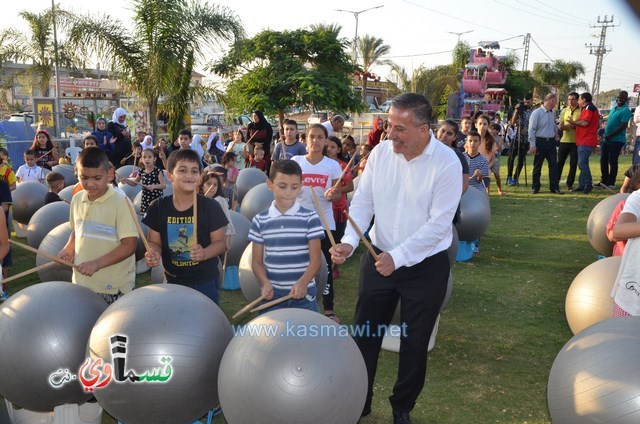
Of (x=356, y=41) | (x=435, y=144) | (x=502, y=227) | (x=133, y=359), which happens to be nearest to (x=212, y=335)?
(x=133, y=359)

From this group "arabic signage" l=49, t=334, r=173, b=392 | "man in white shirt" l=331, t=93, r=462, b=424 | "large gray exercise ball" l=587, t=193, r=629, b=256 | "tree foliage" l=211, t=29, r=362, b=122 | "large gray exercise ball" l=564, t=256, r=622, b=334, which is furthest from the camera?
"tree foliage" l=211, t=29, r=362, b=122

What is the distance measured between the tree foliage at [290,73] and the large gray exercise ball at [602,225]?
15.0 m

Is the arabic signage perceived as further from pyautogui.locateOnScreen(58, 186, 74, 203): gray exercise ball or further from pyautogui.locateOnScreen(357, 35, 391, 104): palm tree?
pyautogui.locateOnScreen(357, 35, 391, 104): palm tree

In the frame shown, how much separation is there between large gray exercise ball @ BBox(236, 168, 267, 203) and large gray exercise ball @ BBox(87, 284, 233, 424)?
22.8ft

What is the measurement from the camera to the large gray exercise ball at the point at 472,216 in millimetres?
8094

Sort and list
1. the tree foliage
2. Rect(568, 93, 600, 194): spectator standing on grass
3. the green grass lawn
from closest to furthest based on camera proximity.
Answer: the green grass lawn
Rect(568, 93, 600, 194): spectator standing on grass
the tree foliage

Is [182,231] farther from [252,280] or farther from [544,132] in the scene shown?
[544,132]

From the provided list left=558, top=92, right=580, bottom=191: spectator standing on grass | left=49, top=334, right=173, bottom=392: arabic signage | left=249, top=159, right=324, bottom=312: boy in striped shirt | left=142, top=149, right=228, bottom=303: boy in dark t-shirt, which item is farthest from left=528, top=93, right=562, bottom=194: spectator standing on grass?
left=49, top=334, right=173, bottom=392: arabic signage

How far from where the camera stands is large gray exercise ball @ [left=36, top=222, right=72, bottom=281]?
6.39 metres

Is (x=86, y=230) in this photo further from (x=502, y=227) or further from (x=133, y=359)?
(x=502, y=227)

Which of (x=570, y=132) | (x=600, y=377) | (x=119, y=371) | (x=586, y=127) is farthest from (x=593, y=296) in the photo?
(x=570, y=132)

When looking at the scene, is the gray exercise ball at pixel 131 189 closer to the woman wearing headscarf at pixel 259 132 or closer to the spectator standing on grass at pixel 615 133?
the woman wearing headscarf at pixel 259 132

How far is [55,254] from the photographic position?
6.46 m

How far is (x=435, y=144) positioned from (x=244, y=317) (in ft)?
11.5
